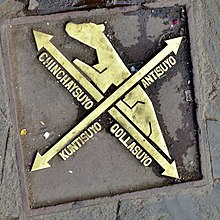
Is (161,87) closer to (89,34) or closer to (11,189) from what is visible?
(89,34)

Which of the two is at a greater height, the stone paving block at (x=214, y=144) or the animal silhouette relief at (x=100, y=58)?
the animal silhouette relief at (x=100, y=58)

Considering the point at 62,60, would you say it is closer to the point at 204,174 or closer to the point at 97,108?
the point at 97,108

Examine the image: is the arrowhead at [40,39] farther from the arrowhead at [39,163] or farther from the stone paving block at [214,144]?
the stone paving block at [214,144]

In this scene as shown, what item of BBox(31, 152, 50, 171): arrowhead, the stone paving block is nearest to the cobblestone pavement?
the stone paving block

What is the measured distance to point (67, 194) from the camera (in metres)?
2.40

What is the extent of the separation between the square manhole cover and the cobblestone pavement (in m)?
0.05

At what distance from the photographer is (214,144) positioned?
2.51m

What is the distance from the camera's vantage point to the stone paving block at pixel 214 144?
8.20ft

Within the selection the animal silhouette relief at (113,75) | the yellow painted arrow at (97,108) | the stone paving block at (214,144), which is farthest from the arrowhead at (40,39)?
the stone paving block at (214,144)

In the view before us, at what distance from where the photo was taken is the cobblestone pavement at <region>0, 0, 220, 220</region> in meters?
2.37

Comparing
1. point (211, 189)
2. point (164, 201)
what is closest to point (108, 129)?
point (164, 201)

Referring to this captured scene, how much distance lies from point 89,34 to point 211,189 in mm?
994

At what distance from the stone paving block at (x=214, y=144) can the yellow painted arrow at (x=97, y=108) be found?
421 millimetres

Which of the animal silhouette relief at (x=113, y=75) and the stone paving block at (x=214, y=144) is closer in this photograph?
the animal silhouette relief at (x=113, y=75)
